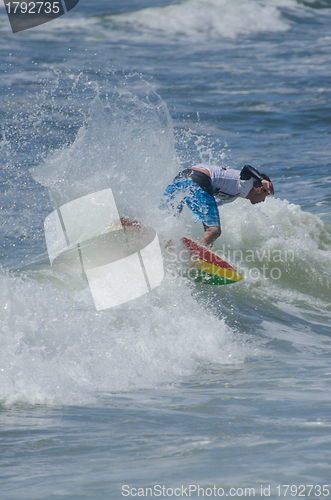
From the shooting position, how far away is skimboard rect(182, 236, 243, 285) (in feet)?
21.1

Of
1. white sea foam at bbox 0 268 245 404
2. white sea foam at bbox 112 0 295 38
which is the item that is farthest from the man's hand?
white sea foam at bbox 112 0 295 38

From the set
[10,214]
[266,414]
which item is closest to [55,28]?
[10,214]

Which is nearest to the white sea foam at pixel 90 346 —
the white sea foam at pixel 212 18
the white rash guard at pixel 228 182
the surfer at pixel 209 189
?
the surfer at pixel 209 189

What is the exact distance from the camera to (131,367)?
438 centimetres

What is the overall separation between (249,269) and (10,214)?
4238 millimetres

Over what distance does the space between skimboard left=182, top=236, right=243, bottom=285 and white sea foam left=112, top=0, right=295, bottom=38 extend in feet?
73.9

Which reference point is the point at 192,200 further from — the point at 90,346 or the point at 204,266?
the point at 90,346

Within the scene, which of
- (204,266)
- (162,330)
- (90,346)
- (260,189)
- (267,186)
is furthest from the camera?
(260,189)

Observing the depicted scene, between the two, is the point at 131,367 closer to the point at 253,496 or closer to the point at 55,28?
the point at 253,496

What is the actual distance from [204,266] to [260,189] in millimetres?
1260

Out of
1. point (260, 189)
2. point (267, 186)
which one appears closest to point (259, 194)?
point (260, 189)

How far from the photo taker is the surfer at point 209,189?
6582 mm

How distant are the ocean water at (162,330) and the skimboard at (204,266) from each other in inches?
6.6

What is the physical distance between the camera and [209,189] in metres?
6.61
